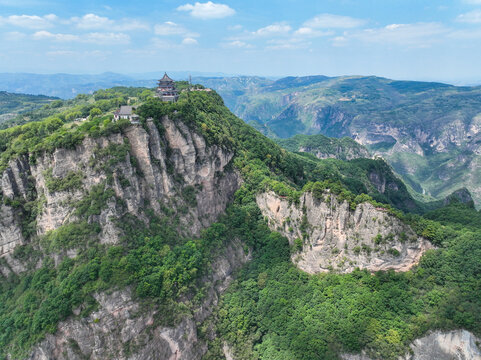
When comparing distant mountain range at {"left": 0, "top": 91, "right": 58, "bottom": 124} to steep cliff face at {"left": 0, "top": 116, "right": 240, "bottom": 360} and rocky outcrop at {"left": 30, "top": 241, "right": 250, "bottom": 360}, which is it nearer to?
steep cliff face at {"left": 0, "top": 116, "right": 240, "bottom": 360}

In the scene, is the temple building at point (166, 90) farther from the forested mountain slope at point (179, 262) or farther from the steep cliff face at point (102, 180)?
the steep cliff face at point (102, 180)

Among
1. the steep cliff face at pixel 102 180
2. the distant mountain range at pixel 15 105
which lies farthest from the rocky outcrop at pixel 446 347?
the distant mountain range at pixel 15 105

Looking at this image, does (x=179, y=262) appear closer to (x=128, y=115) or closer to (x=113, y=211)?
(x=113, y=211)

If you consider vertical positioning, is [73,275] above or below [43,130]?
below

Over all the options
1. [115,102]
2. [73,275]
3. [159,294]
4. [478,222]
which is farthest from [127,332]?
[478,222]

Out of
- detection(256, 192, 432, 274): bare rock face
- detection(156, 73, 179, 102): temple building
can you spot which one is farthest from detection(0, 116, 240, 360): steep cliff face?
detection(156, 73, 179, 102): temple building

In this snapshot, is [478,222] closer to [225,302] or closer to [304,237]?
[304,237]

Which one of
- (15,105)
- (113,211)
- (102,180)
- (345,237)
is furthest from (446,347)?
(15,105)
